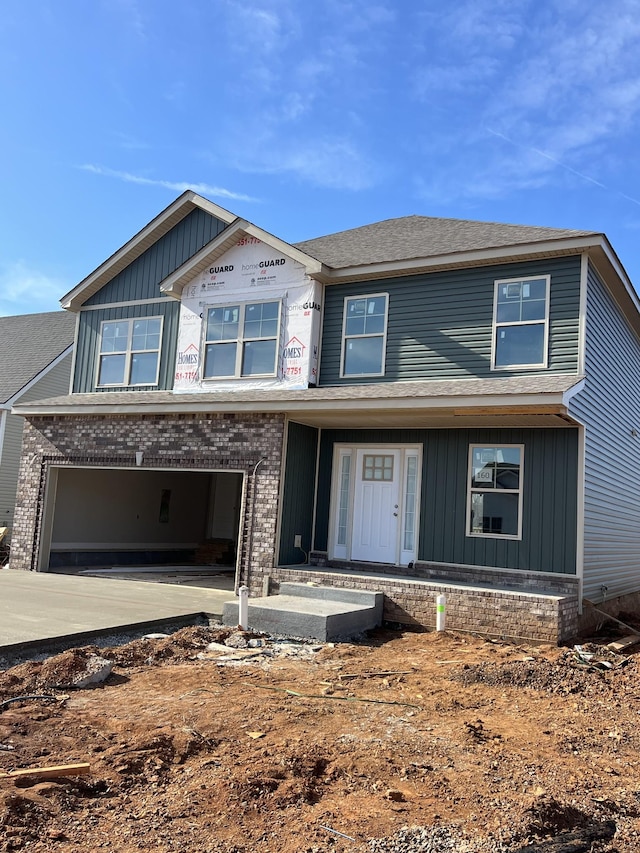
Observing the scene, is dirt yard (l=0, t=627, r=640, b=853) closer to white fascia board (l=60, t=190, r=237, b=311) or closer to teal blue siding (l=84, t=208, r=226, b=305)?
teal blue siding (l=84, t=208, r=226, b=305)

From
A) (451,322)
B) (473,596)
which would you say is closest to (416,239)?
(451,322)

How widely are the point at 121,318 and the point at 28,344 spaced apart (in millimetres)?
8910

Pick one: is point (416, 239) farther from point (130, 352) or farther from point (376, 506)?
point (130, 352)

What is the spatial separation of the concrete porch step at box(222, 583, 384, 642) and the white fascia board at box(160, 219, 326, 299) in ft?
19.9

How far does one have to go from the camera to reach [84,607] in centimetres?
1052

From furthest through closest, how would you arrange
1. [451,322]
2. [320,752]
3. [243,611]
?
1. [451,322]
2. [243,611]
3. [320,752]

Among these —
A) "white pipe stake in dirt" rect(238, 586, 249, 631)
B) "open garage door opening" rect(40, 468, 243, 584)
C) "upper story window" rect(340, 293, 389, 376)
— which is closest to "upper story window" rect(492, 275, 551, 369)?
"upper story window" rect(340, 293, 389, 376)

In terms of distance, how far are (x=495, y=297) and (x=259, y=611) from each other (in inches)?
257

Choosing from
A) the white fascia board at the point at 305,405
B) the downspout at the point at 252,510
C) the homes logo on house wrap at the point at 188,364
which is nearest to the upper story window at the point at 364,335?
the white fascia board at the point at 305,405

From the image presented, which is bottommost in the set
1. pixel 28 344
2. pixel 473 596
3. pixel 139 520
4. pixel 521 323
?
pixel 473 596

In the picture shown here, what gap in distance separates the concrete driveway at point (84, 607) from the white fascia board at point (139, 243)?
642 cm

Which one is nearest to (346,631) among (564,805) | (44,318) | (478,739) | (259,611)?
(259,611)

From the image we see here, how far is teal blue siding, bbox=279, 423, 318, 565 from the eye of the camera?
501 inches

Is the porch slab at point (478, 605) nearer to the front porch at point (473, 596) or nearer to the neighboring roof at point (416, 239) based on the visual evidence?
the front porch at point (473, 596)
